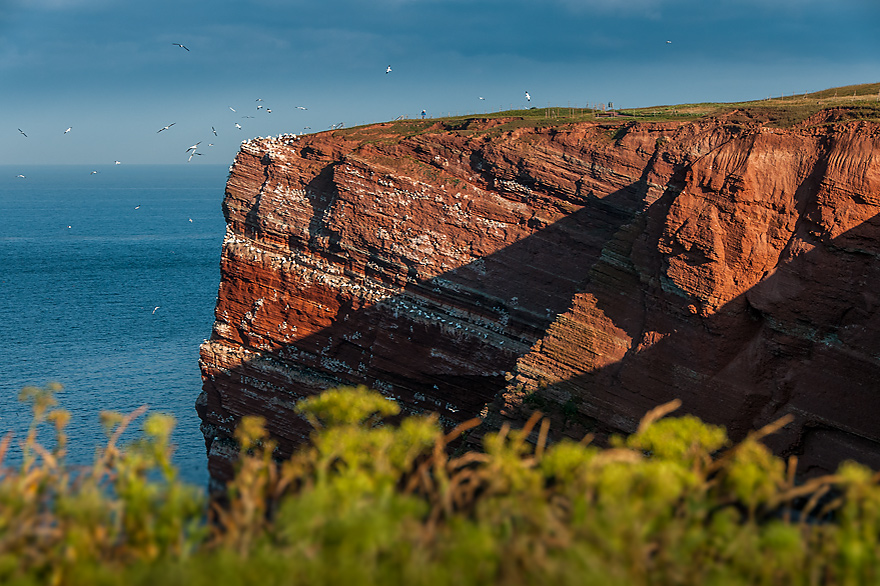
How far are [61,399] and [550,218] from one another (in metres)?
37.8

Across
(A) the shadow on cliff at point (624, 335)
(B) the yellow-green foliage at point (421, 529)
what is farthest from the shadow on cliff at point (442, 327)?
(B) the yellow-green foliage at point (421, 529)

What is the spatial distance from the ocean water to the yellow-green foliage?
212 inches

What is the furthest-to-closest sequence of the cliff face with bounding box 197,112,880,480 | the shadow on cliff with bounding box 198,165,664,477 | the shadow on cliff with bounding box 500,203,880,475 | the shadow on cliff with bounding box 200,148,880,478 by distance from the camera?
the shadow on cliff with bounding box 198,165,664,477
the cliff face with bounding box 197,112,880,480
the shadow on cliff with bounding box 200,148,880,478
the shadow on cliff with bounding box 500,203,880,475

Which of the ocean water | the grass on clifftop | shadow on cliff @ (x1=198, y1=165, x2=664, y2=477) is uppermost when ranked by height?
the grass on clifftop

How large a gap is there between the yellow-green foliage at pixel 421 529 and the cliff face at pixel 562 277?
10.2 meters

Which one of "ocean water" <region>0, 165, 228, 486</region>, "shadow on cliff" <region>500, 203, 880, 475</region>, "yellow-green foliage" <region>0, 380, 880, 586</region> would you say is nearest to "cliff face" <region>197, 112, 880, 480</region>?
"shadow on cliff" <region>500, 203, 880, 475</region>

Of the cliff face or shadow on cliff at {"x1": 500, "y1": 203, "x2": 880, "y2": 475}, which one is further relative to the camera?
the cliff face

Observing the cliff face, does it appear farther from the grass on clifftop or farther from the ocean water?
the ocean water

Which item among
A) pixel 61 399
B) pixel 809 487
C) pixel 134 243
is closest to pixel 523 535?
pixel 809 487

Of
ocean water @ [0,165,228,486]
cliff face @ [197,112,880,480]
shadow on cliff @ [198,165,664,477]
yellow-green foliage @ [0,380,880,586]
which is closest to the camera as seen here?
yellow-green foliage @ [0,380,880,586]

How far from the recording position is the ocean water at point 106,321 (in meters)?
50.1

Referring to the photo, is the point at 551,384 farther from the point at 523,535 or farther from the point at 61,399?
the point at 61,399

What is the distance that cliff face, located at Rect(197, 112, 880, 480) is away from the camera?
882 inches

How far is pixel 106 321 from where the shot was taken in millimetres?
72188
